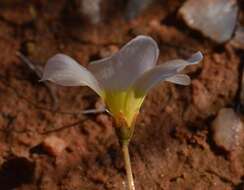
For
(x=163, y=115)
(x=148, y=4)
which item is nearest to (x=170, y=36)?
(x=148, y=4)

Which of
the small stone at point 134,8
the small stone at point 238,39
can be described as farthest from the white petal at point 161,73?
the small stone at point 134,8

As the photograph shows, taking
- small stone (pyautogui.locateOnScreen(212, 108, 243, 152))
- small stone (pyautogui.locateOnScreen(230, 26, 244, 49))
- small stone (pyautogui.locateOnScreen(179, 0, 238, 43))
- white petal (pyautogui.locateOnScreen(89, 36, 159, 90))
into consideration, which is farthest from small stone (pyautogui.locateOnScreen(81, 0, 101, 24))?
white petal (pyautogui.locateOnScreen(89, 36, 159, 90))

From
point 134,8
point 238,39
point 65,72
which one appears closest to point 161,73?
point 65,72

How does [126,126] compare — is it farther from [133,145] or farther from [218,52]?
[218,52]

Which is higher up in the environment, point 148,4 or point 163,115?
point 148,4

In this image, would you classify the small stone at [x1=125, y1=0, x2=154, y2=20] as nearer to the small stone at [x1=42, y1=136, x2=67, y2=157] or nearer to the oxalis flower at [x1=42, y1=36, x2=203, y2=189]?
→ the small stone at [x1=42, y1=136, x2=67, y2=157]
